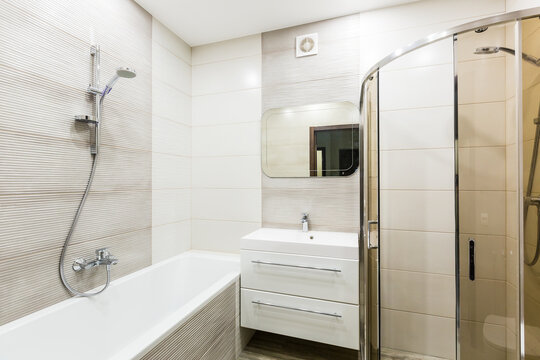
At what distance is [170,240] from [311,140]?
1.43 metres

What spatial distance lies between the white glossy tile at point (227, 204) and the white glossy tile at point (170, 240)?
0.18 meters

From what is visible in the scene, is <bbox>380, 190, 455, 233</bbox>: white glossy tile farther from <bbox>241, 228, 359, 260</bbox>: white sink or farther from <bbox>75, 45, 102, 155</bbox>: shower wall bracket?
<bbox>75, 45, 102, 155</bbox>: shower wall bracket

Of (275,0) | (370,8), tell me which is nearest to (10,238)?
(275,0)

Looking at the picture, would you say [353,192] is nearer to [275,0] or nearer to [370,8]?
[370,8]

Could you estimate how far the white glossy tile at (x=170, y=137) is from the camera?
2098 mm

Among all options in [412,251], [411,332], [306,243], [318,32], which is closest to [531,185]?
[412,251]

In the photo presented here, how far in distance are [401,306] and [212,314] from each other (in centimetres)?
105

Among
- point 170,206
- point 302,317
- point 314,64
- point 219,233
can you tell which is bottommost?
point 302,317

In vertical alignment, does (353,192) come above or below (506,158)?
below

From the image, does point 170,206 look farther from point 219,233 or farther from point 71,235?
point 71,235

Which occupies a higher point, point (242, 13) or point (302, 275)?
point (242, 13)

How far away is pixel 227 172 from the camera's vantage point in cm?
238

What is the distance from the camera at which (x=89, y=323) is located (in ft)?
4.77

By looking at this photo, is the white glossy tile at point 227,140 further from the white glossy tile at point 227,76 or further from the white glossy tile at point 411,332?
the white glossy tile at point 411,332
